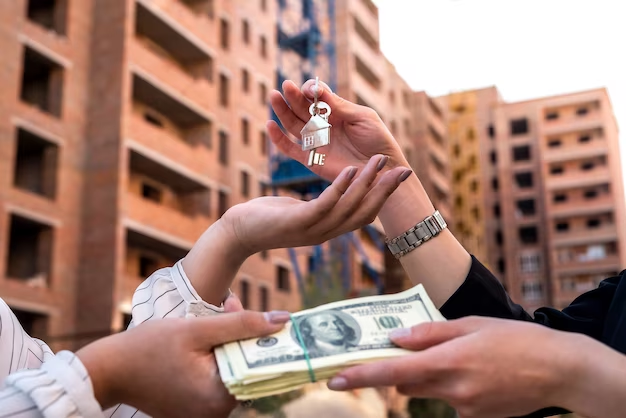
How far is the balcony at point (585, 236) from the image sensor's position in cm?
4506

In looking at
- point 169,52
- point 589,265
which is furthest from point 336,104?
point 589,265

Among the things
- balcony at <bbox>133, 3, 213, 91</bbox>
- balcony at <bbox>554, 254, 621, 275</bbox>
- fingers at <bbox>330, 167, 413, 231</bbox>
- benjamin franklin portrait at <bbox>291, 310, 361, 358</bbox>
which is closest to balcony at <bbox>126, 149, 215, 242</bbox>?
balcony at <bbox>133, 3, 213, 91</bbox>

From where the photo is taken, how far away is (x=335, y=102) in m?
1.63

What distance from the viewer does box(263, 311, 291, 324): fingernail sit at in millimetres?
1062

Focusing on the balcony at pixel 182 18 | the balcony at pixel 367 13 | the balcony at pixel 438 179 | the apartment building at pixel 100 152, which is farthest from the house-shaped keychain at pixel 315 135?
the balcony at pixel 438 179

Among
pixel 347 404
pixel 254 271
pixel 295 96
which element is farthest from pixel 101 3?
pixel 295 96

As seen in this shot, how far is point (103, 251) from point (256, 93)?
8.12m

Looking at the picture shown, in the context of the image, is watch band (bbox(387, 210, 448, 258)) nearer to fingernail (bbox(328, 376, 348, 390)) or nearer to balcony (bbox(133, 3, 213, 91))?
fingernail (bbox(328, 376, 348, 390))

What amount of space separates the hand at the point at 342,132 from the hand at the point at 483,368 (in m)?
0.65

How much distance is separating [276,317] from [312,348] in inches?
Result: 2.6

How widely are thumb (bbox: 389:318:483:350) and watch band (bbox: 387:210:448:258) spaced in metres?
0.57

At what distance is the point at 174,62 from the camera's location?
1888 cm

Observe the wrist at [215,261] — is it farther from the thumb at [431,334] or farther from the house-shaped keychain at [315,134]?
the thumb at [431,334]

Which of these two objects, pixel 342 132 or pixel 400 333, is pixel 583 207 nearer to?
pixel 342 132
